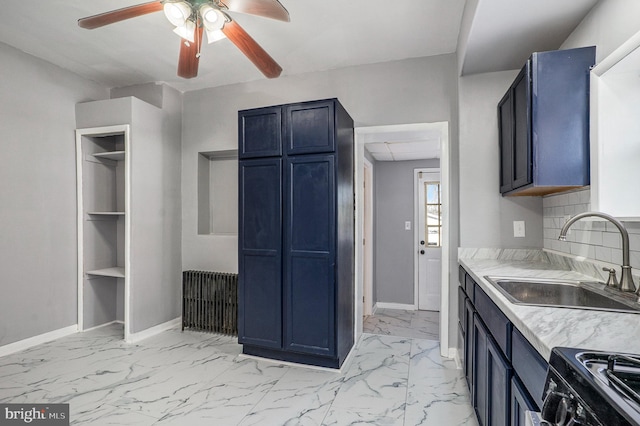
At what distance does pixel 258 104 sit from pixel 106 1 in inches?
60.0

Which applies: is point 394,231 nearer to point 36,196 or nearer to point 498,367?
point 498,367

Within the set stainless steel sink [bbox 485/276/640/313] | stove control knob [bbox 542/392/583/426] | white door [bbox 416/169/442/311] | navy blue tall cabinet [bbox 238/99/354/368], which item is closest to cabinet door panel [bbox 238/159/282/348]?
navy blue tall cabinet [bbox 238/99/354/368]

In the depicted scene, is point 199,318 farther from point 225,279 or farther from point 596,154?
point 596,154

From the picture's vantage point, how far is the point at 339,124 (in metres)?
2.64

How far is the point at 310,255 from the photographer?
2613mm

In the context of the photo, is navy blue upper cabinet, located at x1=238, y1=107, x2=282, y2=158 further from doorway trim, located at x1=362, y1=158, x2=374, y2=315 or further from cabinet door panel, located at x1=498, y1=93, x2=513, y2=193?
doorway trim, located at x1=362, y1=158, x2=374, y2=315

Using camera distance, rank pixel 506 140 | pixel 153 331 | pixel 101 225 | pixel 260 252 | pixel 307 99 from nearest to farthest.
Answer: pixel 506 140 → pixel 260 252 → pixel 307 99 → pixel 153 331 → pixel 101 225

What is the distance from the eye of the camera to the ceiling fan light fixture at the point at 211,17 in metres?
1.75

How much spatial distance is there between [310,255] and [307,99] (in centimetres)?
163

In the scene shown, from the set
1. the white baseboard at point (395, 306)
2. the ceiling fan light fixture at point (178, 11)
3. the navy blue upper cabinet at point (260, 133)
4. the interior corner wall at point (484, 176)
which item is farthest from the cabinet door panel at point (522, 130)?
the white baseboard at point (395, 306)

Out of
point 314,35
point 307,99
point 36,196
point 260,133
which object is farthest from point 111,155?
point 314,35

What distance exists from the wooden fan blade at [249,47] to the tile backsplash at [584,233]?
2.08 metres

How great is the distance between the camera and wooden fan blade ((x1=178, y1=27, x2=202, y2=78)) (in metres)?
1.97

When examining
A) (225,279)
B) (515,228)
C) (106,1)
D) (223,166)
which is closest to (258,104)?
(223,166)
